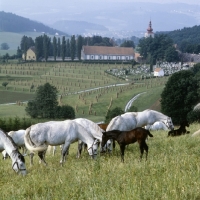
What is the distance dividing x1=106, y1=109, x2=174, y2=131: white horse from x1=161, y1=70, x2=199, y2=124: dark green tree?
33.6m

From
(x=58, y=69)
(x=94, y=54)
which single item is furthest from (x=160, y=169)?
(x=94, y=54)

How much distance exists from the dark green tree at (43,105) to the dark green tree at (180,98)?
2079 centimetres

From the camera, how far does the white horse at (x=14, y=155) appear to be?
12141 mm

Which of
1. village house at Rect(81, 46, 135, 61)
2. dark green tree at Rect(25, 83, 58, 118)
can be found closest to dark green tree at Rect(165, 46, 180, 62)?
village house at Rect(81, 46, 135, 61)

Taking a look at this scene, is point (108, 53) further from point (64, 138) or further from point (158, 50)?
point (64, 138)

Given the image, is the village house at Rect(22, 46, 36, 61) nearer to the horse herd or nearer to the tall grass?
the horse herd

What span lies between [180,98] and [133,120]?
3740cm

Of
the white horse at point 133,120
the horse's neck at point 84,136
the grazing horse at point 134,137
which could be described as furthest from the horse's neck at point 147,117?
the grazing horse at point 134,137

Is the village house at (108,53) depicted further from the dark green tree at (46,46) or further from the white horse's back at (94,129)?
the white horse's back at (94,129)

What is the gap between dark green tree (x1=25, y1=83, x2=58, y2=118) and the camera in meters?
64.7

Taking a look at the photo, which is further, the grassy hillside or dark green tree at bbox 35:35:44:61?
dark green tree at bbox 35:35:44:61

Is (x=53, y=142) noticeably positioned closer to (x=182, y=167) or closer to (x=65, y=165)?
(x=65, y=165)

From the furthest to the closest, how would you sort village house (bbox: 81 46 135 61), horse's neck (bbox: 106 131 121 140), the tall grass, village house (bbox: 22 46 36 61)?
village house (bbox: 81 46 135 61) → village house (bbox: 22 46 36 61) → horse's neck (bbox: 106 131 121 140) → the tall grass

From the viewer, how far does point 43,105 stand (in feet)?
216
